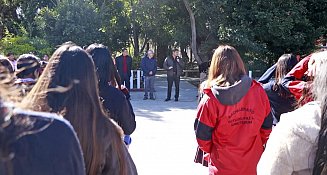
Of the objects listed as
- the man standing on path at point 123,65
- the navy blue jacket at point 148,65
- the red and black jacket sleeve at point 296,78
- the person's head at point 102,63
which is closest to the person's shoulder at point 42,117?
the person's head at point 102,63

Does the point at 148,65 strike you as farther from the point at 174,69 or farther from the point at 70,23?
the point at 70,23

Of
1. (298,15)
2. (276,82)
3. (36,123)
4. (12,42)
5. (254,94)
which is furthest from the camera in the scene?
(12,42)

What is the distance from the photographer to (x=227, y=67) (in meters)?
3.89

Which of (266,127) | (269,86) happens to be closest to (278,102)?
(269,86)

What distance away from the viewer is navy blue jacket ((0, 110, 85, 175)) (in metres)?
1.26

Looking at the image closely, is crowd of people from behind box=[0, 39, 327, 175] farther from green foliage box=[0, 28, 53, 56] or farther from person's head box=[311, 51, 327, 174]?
green foliage box=[0, 28, 53, 56]

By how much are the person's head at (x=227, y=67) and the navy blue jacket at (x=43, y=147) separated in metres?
2.63

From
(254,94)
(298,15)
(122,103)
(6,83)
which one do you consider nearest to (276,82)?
(254,94)

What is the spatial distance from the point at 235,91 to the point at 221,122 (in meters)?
0.30

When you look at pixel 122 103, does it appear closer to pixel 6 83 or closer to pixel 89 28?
pixel 6 83

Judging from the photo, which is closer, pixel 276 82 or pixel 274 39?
pixel 276 82

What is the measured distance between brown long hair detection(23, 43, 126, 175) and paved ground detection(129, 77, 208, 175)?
4736mm

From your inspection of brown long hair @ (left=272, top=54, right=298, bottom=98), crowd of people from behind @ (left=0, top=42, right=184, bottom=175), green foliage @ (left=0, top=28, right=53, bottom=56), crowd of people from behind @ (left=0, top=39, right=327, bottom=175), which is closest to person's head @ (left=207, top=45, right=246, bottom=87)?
crowd of people from behind @ (left=0, top=39, right=327, bottom=175)

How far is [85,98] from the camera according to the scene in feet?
7.19
